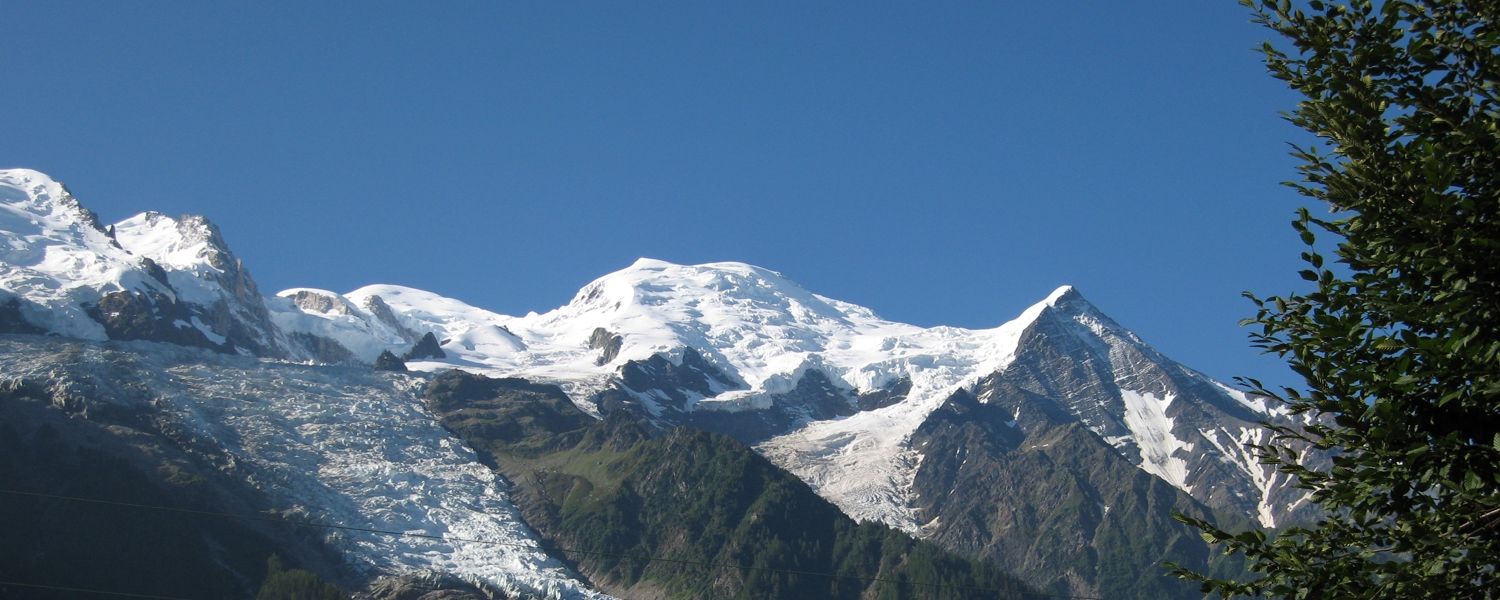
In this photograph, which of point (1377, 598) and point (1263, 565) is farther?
point (1263, 565)

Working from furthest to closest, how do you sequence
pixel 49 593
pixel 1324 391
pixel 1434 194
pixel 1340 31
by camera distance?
1. pixel 49 593
2. pixel 1340 31
3. pixel 1324 391
4. pixel 1434 194

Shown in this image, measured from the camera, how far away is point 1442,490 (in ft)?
59.8

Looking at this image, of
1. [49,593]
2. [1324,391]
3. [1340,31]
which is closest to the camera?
[1324,391]

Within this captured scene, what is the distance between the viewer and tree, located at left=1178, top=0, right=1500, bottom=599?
17.7m

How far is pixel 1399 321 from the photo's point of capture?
1844 centimetres

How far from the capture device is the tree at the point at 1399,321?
17719 mm

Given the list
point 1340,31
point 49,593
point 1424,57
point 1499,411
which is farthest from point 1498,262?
point 49,593

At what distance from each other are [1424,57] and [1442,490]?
18.5ft

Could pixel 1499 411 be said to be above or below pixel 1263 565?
above

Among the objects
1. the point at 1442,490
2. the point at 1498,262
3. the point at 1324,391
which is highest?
the point at 1498,262

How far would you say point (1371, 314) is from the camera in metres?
19.4

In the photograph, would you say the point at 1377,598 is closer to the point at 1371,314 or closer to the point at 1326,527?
the point at 1326,527

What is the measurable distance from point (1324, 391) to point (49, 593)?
20560cm

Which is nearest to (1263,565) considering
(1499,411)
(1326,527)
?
(1326,527)
